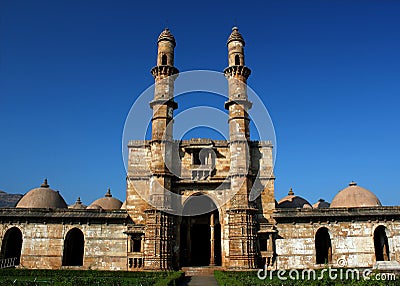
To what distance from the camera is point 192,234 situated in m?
35.8

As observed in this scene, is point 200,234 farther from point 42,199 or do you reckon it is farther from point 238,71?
point 238,71

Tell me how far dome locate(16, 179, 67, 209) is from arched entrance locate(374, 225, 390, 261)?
29.1 m

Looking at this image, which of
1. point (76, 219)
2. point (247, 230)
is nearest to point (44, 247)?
point (76, 219)

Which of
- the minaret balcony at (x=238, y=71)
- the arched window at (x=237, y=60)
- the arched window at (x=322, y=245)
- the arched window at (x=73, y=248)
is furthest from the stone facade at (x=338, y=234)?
the arched window at (x=73, y=248)

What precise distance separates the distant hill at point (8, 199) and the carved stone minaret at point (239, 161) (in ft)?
360

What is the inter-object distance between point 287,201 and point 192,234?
1052cm

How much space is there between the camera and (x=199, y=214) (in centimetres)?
3306

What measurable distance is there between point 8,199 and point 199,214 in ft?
362

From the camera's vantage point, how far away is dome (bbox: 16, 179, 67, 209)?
3341 centimetres

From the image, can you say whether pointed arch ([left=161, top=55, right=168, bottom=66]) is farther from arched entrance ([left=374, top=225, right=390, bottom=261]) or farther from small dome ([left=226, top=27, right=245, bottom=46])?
arched entrance ([left=374, top=225, right=390, bottom=261])

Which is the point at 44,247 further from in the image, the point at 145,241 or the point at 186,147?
the point at 186,147

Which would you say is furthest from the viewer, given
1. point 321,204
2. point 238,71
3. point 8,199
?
point 8,199

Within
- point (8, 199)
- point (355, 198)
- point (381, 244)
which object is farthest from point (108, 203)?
point (8, 199)

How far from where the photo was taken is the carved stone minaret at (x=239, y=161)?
28.4 metres
